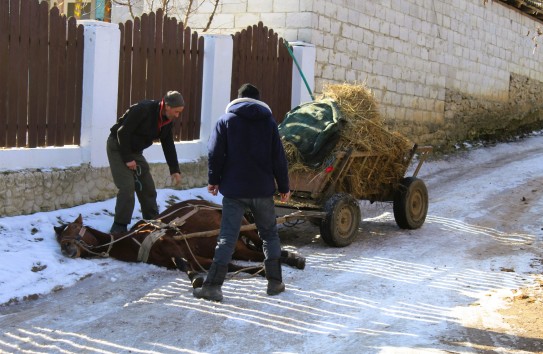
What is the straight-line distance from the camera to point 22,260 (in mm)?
7211

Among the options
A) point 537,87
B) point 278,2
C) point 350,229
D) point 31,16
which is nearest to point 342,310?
point 350,229

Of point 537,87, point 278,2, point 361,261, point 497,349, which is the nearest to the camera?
point 497,349

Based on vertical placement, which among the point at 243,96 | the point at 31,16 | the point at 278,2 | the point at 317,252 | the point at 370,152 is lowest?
the point at 317,252

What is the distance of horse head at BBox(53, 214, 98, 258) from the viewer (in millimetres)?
7480

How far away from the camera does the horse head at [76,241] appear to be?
7.48 metres

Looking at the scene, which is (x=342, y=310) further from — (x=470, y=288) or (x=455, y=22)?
(x=455, y=22)

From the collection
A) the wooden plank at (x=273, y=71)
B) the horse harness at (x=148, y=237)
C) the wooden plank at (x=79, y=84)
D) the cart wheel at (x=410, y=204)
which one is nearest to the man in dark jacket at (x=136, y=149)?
the horse harness at (x=148, y=237)

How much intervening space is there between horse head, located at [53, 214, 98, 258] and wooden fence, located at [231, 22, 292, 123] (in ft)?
15.3

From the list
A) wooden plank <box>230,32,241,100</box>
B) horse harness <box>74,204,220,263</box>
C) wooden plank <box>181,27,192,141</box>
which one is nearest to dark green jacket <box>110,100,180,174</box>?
horse harness <box>74,204,220,263</box>

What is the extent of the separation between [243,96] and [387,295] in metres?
2.16

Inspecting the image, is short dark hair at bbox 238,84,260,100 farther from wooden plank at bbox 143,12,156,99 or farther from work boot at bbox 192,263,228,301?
wooden plank at bbox 143,12,156,99

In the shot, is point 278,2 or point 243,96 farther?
point 278,2

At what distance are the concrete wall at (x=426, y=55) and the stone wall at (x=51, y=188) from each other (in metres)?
5.18

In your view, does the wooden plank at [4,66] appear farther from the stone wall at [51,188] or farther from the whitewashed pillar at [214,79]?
the whitewashed pillar at [214,79]
